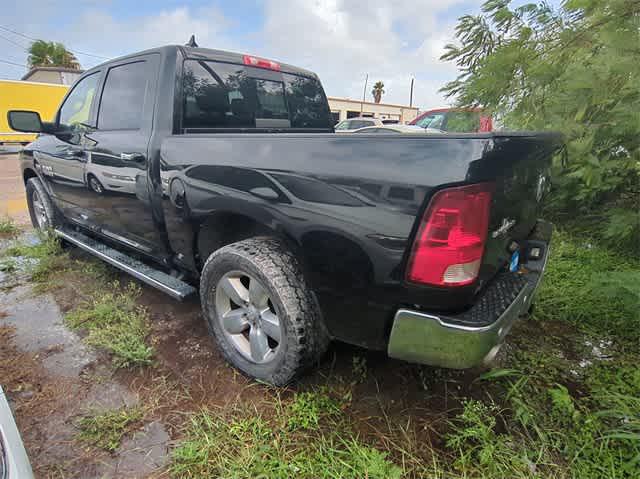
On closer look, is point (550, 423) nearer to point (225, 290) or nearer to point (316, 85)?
point (225, 290)

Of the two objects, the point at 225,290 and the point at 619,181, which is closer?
the point at 225,290

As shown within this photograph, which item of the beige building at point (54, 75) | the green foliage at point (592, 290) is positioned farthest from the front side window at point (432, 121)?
the beige building at point (54, 75)

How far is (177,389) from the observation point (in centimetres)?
203

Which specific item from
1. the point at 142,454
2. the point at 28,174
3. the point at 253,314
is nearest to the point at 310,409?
the point at 253,314

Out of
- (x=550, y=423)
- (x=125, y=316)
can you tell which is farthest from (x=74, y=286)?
(x=550, y=423)

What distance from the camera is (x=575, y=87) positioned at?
103 inches

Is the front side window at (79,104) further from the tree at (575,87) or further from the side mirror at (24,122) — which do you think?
the tree at (575,87)

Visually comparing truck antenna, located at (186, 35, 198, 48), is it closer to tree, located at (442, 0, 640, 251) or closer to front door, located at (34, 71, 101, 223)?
front door, located at (34, 71, 101, 223)

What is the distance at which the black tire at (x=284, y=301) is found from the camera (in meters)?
1.74

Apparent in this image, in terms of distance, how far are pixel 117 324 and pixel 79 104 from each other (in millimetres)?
2173

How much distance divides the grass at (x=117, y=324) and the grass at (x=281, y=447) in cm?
71

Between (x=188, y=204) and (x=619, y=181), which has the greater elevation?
(x=619, y=181)

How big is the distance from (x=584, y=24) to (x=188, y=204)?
375 centimetres

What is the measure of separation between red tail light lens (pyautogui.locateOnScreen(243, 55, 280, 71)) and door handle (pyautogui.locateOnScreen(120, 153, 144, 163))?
3.64 ft
